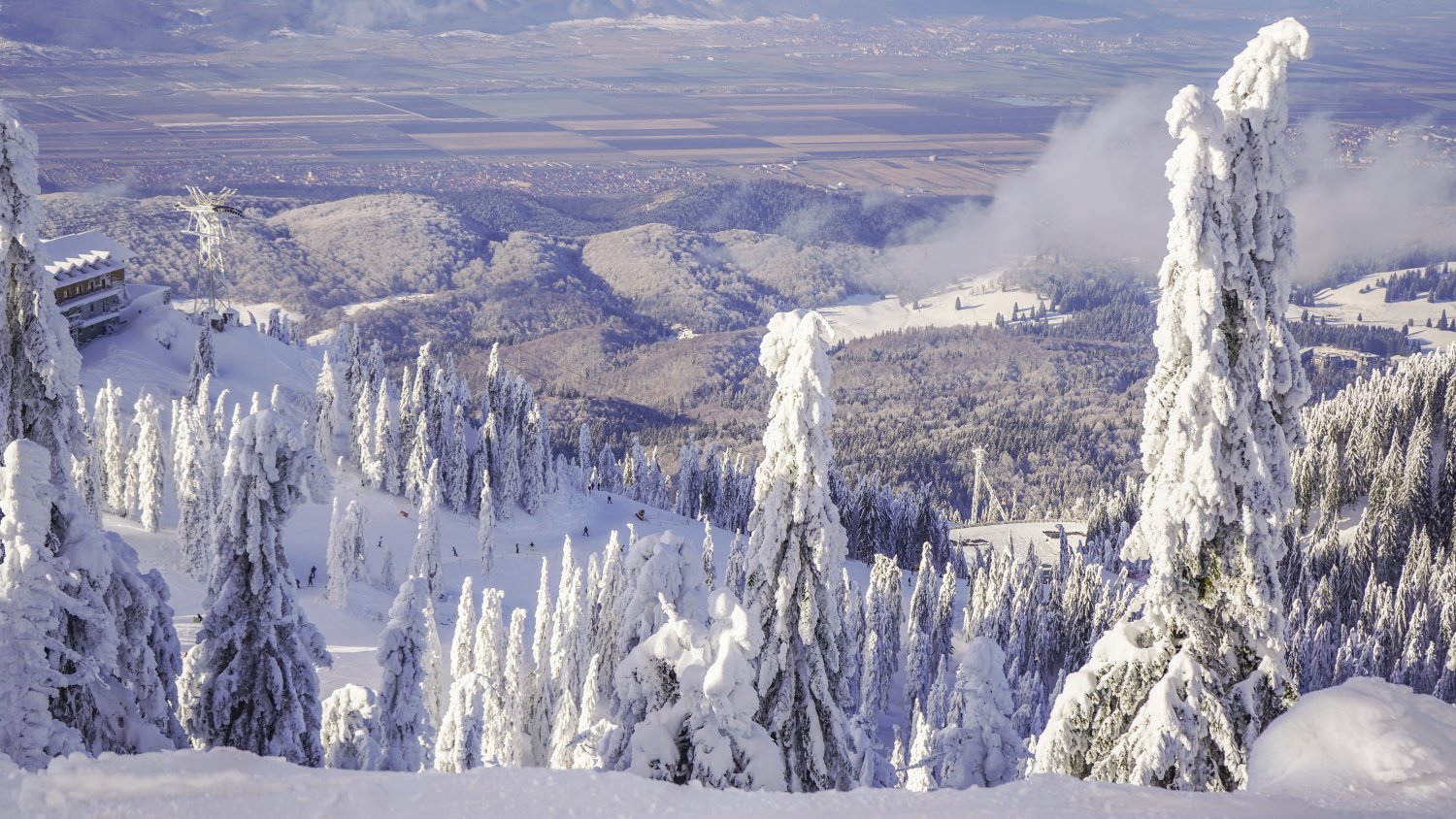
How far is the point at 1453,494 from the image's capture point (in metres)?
103

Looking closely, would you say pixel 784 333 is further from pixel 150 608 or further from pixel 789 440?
pixel 150 608

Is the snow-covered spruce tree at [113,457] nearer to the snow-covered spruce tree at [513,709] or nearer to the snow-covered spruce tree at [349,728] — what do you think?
the snow-covered spruce tree at [513,709]

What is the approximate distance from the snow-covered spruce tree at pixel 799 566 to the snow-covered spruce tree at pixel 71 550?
8963 mm

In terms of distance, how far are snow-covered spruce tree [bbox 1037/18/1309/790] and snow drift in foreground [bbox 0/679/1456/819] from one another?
422 cm

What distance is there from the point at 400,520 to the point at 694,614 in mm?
58261

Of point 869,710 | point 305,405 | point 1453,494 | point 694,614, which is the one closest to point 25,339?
point 694,614

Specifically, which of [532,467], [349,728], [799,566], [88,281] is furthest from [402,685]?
[88,281]

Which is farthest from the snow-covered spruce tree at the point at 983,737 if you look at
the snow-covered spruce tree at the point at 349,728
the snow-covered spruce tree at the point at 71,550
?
the snow-covered spruce tree at the point at 71,550

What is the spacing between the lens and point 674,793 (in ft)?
26.0

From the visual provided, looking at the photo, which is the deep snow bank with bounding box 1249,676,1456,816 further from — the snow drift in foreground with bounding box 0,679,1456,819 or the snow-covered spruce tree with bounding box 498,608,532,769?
the snow-covered spruce tree with bounding box 498,608,532,769

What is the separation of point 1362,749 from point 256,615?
627 inches

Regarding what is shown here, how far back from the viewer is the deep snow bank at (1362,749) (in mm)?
7730

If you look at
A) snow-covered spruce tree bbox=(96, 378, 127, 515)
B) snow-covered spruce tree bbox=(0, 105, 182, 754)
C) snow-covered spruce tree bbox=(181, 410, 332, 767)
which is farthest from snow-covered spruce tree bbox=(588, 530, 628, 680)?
snow-covered spruce tree bbox=(96, 378, 127, 515)

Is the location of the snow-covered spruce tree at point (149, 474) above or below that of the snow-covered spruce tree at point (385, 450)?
above
